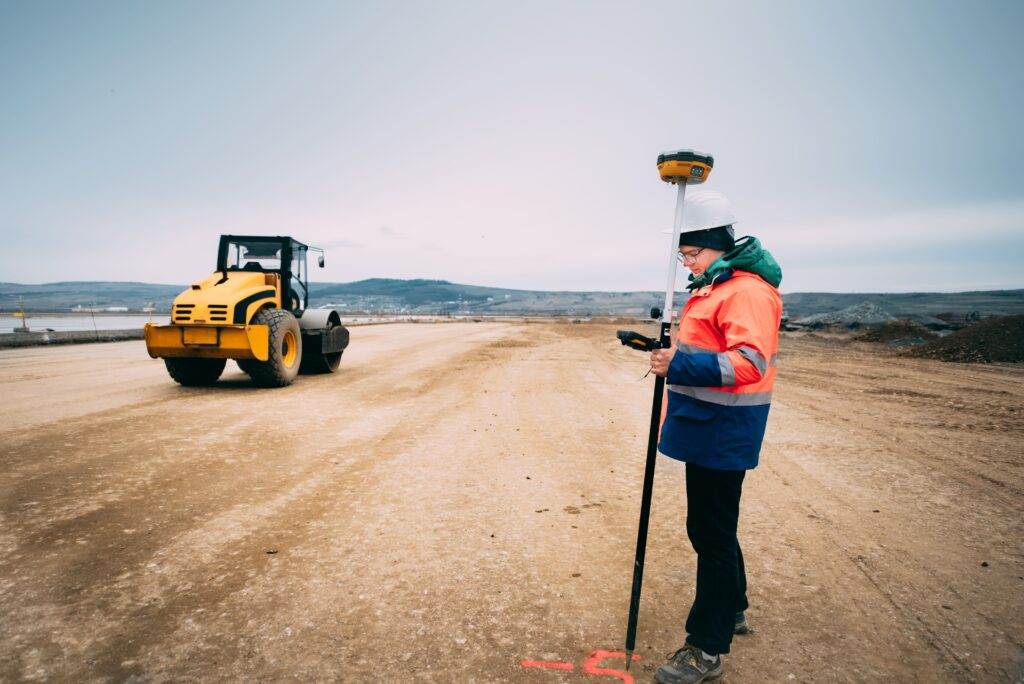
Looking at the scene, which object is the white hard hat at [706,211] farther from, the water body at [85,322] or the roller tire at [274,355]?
the water body at [85,322]

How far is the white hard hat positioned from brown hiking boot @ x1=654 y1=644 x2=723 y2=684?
2.10m

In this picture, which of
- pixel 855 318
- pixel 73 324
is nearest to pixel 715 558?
pixel 855 318

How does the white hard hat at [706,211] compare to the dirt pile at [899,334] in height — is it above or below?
above

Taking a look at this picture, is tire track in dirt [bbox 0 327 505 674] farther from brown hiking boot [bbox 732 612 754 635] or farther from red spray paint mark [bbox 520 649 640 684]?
brown hiking boot [bbox 732 612 754 635]

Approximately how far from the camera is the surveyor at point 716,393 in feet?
7.40

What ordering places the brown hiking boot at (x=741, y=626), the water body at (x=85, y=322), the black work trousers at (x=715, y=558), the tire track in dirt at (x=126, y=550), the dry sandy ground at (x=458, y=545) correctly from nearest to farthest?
the black work trousers at (x=715, y=558), the dry sandy ground at (x=458, y=545), the brown hiking boot at (x=741, y=626), the tire track in dirt at (x=126, y=550), the water body at (x=85, y=322)

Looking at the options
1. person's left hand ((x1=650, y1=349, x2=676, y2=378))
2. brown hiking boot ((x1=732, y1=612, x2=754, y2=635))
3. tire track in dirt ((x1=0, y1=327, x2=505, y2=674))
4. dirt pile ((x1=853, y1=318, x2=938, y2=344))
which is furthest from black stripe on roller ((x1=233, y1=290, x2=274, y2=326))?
dirt pile ((x1=853, y1=318, x2=938, y2=344))

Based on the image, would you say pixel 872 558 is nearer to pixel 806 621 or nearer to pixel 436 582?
pixel 806 621

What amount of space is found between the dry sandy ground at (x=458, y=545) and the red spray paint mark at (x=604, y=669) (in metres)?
0.03

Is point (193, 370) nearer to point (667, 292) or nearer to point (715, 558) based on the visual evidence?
point (667, 292)

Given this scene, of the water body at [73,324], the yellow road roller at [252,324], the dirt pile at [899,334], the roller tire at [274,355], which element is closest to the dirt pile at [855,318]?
the dirt pile at [899,334]

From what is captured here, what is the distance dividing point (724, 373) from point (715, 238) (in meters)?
0.75

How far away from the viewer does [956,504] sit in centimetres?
465

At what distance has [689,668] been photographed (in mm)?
2451
